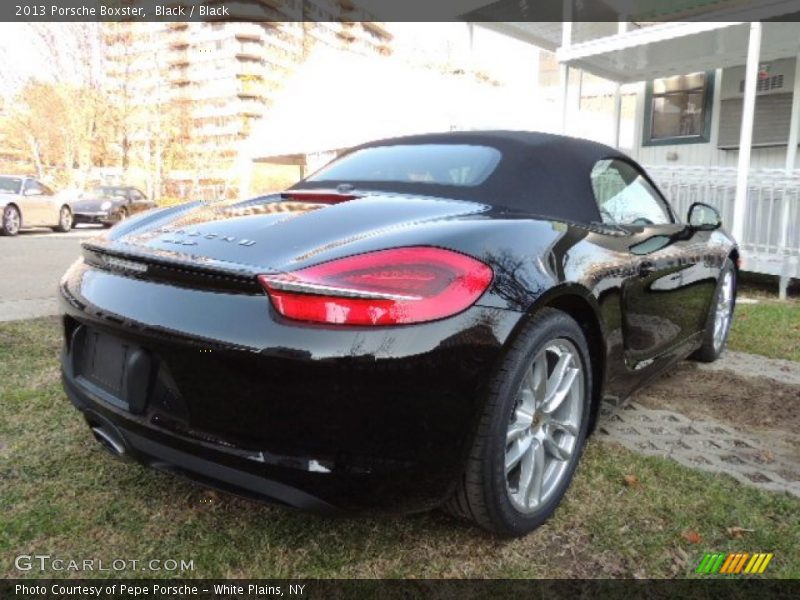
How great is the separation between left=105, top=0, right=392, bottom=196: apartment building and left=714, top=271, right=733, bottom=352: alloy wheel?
33.2m

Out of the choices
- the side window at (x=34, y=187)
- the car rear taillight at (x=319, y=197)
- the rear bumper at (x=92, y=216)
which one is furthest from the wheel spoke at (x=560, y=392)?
the rear bumper at (x=92, y=216)

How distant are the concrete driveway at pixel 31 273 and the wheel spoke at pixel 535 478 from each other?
4607mm

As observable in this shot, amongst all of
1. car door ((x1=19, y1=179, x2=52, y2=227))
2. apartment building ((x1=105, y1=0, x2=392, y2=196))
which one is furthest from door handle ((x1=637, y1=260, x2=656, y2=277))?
apartment building ((x1=105, y1=0, x2=392, y2=196))

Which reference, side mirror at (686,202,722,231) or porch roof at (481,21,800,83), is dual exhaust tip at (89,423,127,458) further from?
porch roof at (481,21,800,83)

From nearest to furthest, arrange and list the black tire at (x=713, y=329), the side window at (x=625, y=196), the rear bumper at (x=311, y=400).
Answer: the rear bumper at (x=311, y=400), the side window at (x=625, y=196), the black tire at (x=713, y=329)

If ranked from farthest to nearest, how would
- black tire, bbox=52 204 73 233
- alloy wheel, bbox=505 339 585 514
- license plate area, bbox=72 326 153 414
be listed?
black tire, bbox=52 204 73 233 → alloy wheel, bbox=505 339 585 514 → license plate area, bbox=72 326 153 414

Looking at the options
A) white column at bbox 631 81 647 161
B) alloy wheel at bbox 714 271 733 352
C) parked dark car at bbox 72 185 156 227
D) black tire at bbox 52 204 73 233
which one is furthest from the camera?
parked dark car at bbox 72 185 156 227

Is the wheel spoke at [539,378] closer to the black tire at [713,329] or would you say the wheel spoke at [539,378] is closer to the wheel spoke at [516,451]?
the wheel spoke at [516,451]

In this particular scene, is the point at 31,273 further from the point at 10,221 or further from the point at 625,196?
the point at 625,196

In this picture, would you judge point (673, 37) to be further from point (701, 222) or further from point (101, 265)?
point (101, 265)

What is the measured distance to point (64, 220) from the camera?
16.6 meters

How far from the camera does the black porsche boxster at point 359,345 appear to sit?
1658 mm

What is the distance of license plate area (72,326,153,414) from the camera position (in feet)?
6.06

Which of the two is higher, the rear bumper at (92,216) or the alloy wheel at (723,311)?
the alloy wheel at (723,311)
